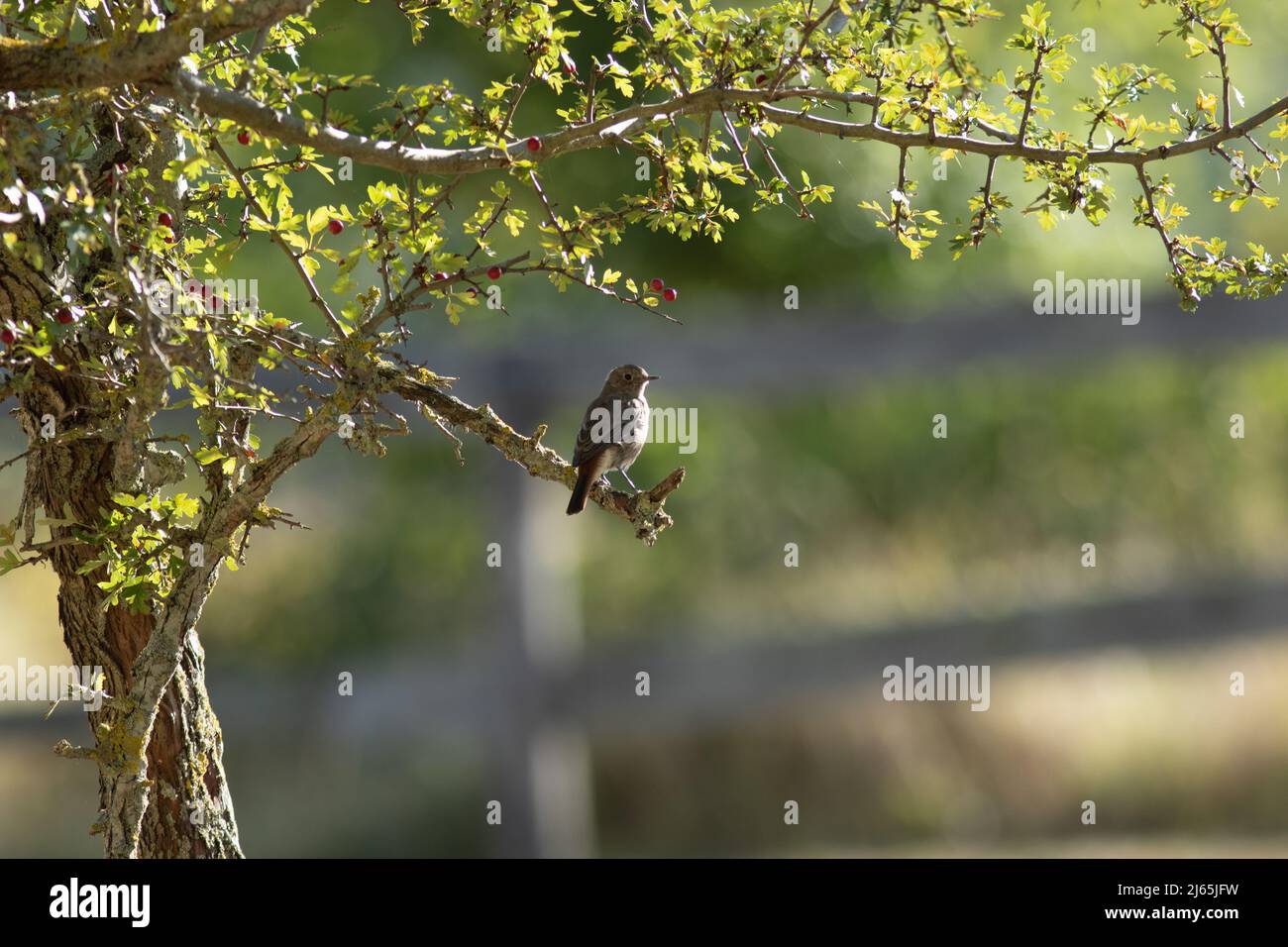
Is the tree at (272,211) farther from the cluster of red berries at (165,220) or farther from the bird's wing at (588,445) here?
the bird's wing at (588,445)

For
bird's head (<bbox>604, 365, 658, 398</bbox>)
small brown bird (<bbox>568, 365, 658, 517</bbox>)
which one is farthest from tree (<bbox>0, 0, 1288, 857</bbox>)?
bird's head (<bbox>604, 365, 658, 398</bbox>)

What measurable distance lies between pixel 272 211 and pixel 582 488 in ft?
2.06

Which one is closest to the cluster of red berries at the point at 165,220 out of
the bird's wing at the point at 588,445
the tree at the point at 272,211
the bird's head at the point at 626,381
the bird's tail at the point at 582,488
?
the tree at the point at 272,211

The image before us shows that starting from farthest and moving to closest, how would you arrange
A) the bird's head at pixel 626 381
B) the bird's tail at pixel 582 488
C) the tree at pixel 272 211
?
the bird's head at pixel 626 381
the bird's tail at pixel 582 488
the tree at pixel 272 211

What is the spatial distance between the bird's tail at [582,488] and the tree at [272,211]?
0.20 feet

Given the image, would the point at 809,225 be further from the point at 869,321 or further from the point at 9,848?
the point at 9,848

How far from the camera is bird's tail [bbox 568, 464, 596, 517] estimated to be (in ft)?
6.81

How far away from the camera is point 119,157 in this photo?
1881mm

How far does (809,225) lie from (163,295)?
523 cm

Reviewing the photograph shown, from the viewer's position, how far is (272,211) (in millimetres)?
1804

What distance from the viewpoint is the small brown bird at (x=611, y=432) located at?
2.37m

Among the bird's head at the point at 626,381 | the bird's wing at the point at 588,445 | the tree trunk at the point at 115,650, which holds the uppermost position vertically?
the bird's head at the point at 626,381

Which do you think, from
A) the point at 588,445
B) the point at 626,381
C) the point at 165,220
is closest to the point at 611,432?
the point at 588,445

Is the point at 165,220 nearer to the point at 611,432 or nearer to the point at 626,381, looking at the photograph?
the point at 611,432
